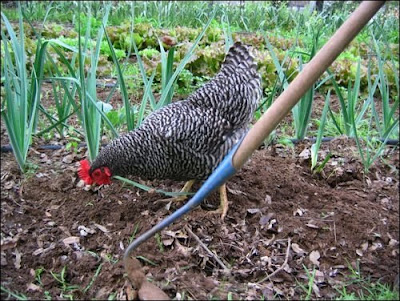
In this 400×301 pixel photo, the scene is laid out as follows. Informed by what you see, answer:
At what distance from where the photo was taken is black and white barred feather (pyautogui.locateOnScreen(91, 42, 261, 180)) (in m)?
2.11

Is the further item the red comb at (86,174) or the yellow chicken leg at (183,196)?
the yellow chicken leg at (183,196)

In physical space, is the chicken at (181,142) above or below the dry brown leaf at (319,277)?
above

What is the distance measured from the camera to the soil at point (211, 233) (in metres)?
1.68

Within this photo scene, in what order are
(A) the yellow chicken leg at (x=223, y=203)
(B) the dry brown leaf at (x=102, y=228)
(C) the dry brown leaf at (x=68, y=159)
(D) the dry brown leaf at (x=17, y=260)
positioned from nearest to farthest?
1. (D) the dry brown leaf at (x=17, y=260)
2. (B) the dry brown leaf at (x=102, y=228)
3. (A) the yellow chicken leg at (x=223, y=203)
4. (C) the dry brown leaf at (x=68, y=159)

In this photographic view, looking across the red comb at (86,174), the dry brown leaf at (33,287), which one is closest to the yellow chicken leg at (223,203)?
the red comb at (86,174)

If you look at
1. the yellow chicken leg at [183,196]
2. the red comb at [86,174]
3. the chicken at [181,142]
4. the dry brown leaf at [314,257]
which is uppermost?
the chicken at [181,142]

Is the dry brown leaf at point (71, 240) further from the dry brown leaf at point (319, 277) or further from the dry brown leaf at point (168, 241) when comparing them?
the dry brown leaf at point (319, 277)

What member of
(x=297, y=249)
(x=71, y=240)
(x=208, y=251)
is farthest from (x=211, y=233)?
(x=71, y=240)

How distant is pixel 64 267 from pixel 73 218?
39 centimetres

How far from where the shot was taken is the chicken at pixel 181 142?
211 cm

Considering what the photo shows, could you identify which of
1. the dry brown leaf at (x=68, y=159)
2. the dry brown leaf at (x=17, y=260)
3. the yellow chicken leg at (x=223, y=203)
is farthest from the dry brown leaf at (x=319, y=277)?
the dry brown leaf at (x=68, y=159)

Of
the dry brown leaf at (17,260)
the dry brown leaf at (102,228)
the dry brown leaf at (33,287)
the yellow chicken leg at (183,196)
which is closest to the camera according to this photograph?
the dry brown leaf at (33,287)

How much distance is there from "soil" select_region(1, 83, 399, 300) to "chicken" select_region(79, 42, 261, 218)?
0.21m

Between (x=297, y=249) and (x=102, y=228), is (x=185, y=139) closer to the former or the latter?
(x=102, y=228)
